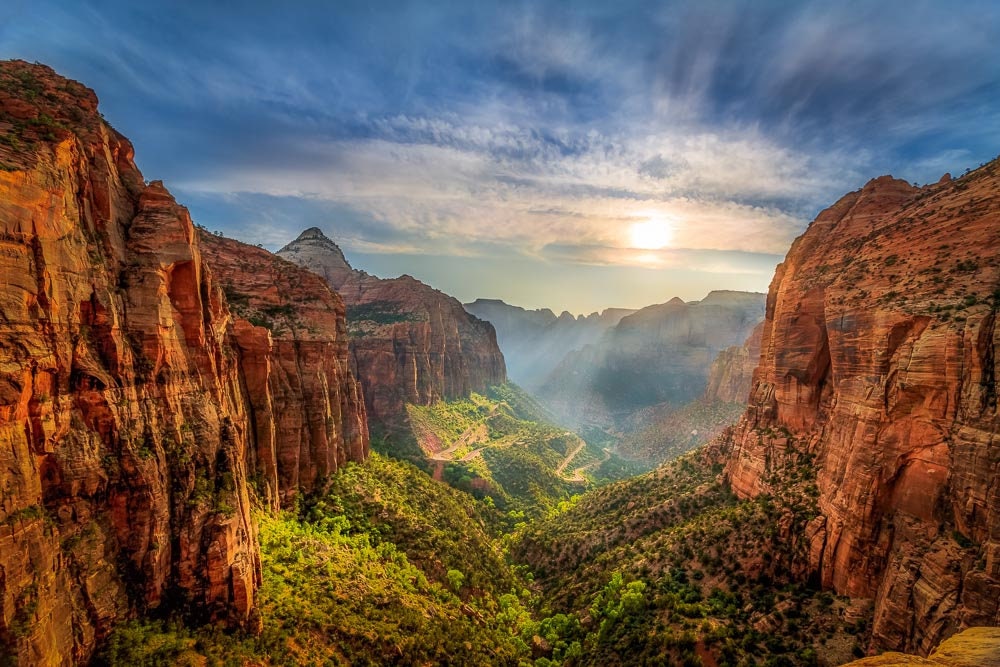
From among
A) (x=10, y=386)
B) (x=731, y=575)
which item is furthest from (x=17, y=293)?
(x=731, y=575)

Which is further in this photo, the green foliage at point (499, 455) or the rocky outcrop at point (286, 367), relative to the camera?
the green foliage at point (499, 455)

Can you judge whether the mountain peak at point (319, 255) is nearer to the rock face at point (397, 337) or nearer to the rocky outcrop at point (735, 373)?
the rock face at point (397, 337)

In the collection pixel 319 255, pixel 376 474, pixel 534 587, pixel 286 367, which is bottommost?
pixel 534 587

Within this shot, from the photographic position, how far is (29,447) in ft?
54.2

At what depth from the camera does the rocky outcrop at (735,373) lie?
12588cm

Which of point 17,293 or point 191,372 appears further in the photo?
point 191,372

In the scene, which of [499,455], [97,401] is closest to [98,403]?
[97,401]

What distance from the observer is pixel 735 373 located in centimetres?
13150

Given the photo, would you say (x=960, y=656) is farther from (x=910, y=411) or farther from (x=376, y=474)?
(x=376, y=474)

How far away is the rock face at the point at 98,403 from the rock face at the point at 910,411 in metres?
41.3

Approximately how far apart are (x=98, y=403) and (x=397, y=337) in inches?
3723

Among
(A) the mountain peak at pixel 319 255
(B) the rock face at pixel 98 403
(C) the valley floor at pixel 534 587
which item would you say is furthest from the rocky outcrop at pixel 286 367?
(A) the mountain peak at pixel 319 255

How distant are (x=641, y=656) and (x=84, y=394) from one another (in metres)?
40.6

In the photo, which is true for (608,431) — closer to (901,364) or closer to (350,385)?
(350,385)
